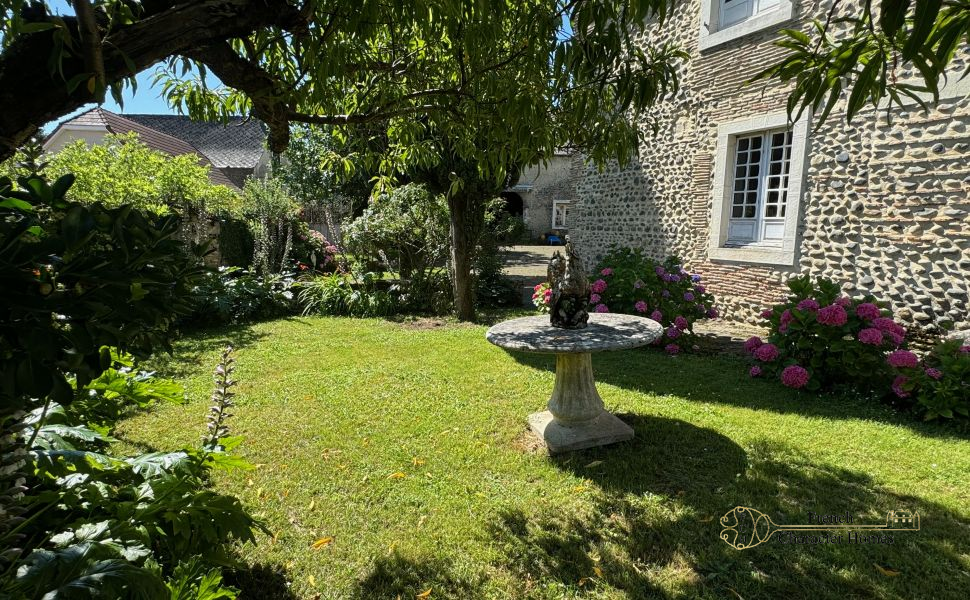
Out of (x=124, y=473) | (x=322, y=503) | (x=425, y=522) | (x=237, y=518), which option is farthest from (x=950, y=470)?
(x=124, y=473)

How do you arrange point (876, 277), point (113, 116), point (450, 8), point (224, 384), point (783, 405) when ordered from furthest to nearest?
point (113, 116) < point (876, 277) < point (783, 405) < point (224, 384) < point (450, 8)

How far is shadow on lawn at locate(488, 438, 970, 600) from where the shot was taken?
2482 millimetres

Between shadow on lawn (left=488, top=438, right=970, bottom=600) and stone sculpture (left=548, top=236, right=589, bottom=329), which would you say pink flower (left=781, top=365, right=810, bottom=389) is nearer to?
shadow on lawn (left=488, top=438, right=970, bottom=600)

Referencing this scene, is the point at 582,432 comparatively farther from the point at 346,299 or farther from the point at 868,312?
the point at 346,299

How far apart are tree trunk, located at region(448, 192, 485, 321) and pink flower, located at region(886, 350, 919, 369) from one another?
5.91 m

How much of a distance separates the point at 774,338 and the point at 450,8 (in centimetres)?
527

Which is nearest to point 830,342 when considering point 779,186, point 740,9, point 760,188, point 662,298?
point 662,298

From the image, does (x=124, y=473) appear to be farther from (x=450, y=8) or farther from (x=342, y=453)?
(x=450, y=8)

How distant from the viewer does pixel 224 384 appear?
252 cm

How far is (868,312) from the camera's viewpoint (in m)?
5.16

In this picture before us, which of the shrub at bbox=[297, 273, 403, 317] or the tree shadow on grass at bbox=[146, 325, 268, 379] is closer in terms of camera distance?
the tree shadow on grass at bbox=[146, 325, 268, 379]

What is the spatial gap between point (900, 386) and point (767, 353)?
1.19m

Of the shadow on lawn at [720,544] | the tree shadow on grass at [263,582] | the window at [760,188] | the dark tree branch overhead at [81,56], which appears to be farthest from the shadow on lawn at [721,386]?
the dark tree branch overhead at [81,56]

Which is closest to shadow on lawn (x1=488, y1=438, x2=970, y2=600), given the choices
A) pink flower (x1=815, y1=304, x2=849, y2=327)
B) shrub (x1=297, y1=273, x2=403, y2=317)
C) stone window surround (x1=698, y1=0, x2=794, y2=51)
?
pink flower (x1=815, y1=304, x2=849, y2=327)
